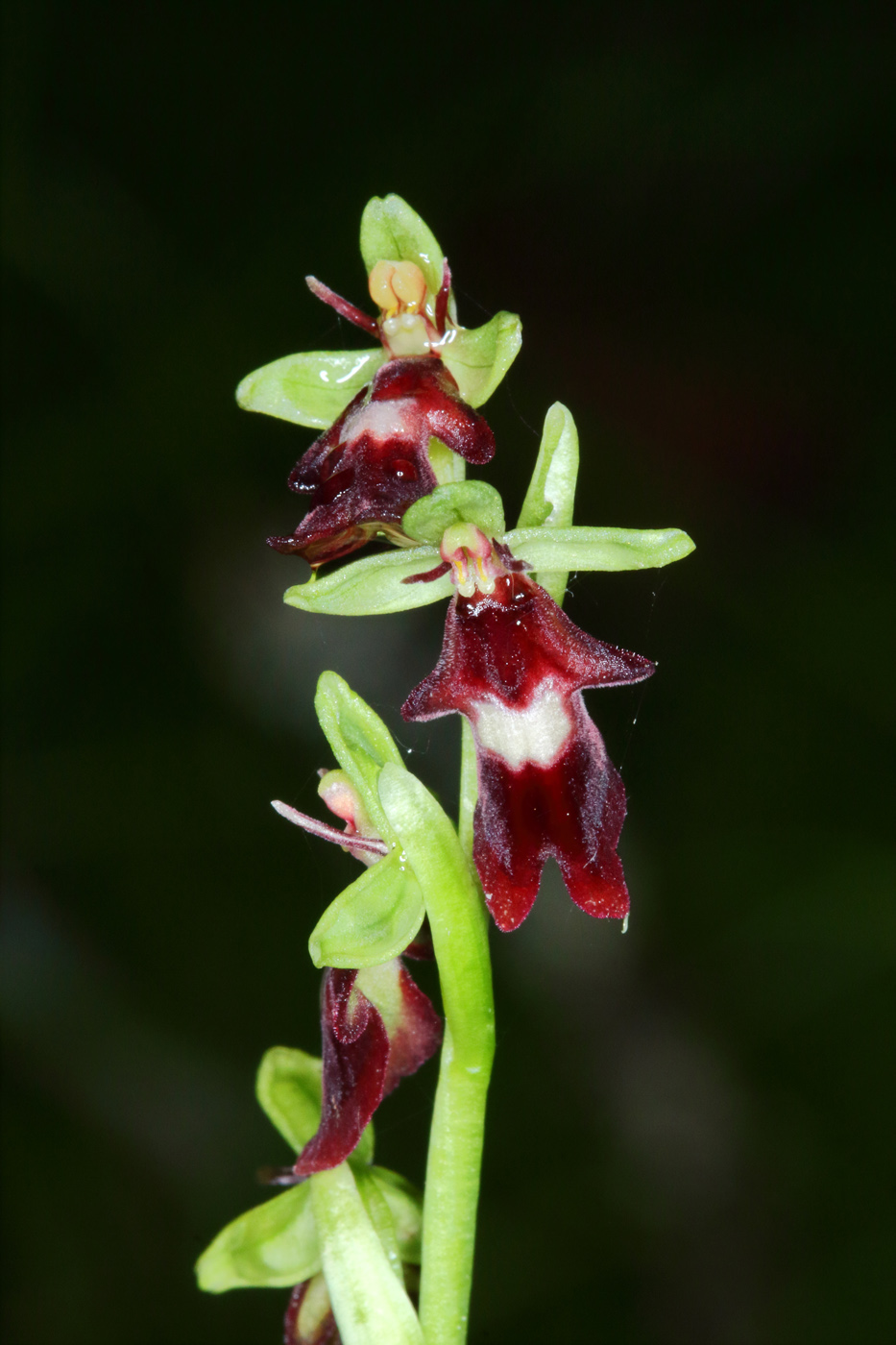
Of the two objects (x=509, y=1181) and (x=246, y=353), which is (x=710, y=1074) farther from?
(x=246, y=353)

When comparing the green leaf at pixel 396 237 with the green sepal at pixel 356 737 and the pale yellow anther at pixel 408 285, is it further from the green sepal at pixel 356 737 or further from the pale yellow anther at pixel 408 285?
the green sepal at pixel 356 737

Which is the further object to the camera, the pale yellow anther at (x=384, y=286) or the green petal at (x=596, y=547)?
the pale yellow anther at (x=384, y=286)

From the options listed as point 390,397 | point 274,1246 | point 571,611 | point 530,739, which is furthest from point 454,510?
point 571,611

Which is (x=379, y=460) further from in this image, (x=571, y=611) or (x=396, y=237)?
(x=571, y=611)

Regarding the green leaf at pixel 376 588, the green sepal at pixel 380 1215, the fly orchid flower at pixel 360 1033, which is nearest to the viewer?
the green leaf at pixel 376 588

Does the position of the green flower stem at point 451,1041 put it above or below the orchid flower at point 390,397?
below

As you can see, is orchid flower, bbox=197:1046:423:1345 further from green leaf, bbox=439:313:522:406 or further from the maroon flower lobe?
green leaf, bbox=439:313:522:406

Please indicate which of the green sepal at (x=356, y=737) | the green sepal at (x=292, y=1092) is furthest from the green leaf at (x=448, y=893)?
the green sepal at (x=292, y=1092)
